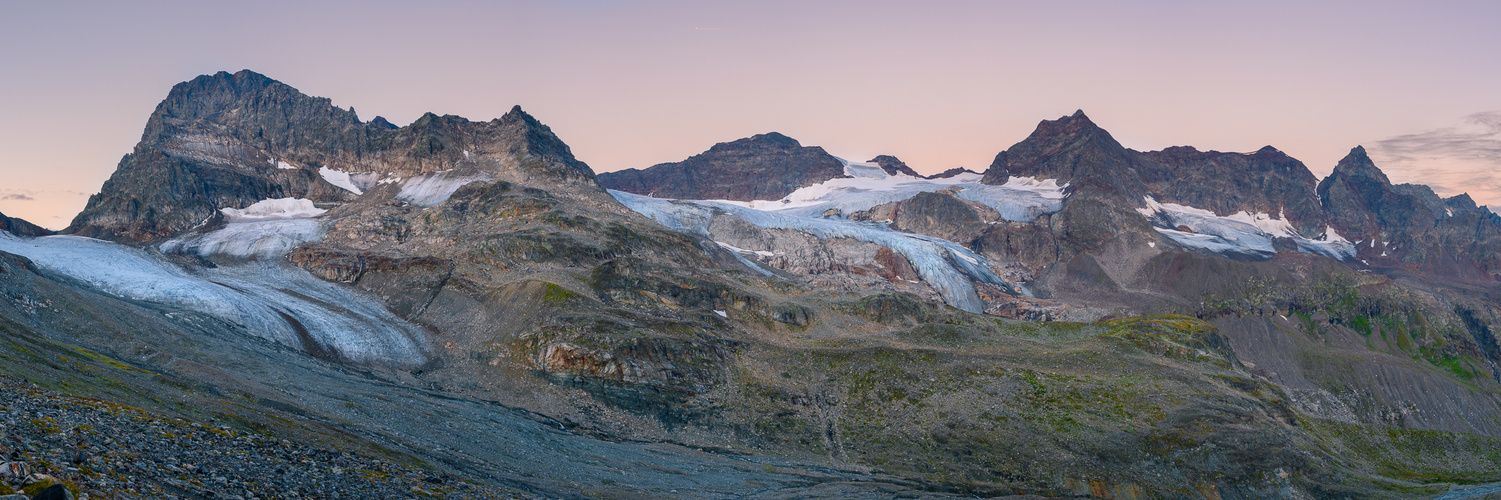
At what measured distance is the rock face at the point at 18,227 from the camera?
154500 mm

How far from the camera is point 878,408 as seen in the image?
108438 mm

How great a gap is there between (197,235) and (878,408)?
161 metres

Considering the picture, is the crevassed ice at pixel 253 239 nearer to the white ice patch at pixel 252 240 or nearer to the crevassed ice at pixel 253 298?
the white ice patch at pixel 252 240

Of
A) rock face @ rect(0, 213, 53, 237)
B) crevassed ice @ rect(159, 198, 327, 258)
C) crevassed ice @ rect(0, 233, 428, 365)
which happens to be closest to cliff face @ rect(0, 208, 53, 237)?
rock face @ rect(0, 213, 53, 237)

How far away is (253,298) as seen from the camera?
122000 mm

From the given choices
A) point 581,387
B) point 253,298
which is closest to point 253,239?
point 253,298

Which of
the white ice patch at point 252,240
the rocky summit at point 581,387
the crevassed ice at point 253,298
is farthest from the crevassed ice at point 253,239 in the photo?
the crevassed ice at point 253,298

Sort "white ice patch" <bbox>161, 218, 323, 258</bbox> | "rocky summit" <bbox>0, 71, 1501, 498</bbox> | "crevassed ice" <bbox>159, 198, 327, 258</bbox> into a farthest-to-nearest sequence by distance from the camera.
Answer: "crevassed ice" <bbox>159, 198, 327, 258</bbox>, "white ice patch" <bbox>161, 218, 323, 258</bbox>, "rocky summit" <bbox>0, 71, 1501, 498</bbox>

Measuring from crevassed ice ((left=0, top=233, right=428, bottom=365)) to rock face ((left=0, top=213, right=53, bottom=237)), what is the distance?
7.51m

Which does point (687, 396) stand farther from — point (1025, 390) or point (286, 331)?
point (286, 331)

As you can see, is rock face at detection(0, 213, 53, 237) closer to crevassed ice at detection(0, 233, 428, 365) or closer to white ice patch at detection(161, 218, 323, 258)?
crevassed ice at detection(0, 233, 428, 365)

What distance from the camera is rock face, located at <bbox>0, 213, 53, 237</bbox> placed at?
154500 millimetres

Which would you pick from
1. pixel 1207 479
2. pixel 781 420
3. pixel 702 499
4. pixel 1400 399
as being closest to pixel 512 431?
pixel 702 499

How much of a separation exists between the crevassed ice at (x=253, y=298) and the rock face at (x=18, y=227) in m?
7.51
